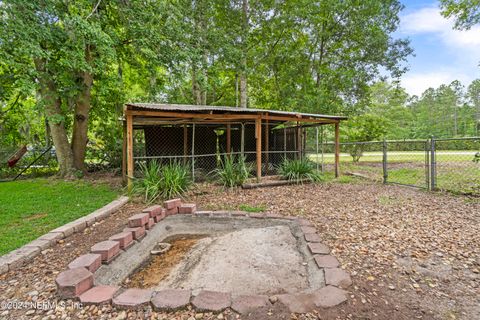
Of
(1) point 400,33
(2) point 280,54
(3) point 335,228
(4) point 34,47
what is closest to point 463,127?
(1) point 400,33

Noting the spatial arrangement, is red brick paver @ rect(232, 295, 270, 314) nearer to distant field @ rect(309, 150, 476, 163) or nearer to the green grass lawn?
the green grass lawn

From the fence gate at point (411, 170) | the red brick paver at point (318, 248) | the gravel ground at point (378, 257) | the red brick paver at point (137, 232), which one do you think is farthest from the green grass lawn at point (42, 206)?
the fence gate at point (411, 170)

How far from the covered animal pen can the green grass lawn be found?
45.0 inches

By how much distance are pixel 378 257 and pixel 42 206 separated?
573 centimetres

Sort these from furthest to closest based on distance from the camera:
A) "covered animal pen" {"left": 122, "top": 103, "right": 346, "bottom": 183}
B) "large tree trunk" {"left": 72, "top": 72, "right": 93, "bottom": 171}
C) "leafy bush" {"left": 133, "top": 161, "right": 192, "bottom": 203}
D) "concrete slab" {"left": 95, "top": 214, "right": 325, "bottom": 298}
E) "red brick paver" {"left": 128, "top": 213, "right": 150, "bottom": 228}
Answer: "large tree trunk" {"left": 72, "top": 72, "right": 93, "bottom": 171} → "covered animal pen" {"left": 122, "top": 103, "right": 346, "bottom": 183} → "leafy bush" {"left": 133, "top": 161, "right": 192, "bottom": 203} → "red brick paver" {"left": 128, "top": 213, "right": 150, "bottom": 228} → "concrete slab" {"left": 95, "top": 214, "right": 325, "bottom": 298}

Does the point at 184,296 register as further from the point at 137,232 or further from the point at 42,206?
the point at 42,206

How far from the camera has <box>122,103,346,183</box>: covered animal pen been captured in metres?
6.24

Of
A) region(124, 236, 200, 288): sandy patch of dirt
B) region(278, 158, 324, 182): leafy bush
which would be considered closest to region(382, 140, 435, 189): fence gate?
region(278, 158, 324, 182): leafy bush

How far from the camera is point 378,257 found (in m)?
2.54

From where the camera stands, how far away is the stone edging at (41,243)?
2393 mm

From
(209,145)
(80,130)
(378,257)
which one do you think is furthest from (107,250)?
(80,130)

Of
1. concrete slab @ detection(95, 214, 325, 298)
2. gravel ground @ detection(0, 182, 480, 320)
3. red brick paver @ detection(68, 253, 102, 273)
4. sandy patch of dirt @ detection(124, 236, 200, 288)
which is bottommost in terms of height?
sandy patch of dirt @ detection(124, 236, 200, 288)

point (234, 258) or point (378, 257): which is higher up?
point (378, 257)

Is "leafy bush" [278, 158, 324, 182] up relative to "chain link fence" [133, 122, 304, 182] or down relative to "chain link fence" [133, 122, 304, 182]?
down
